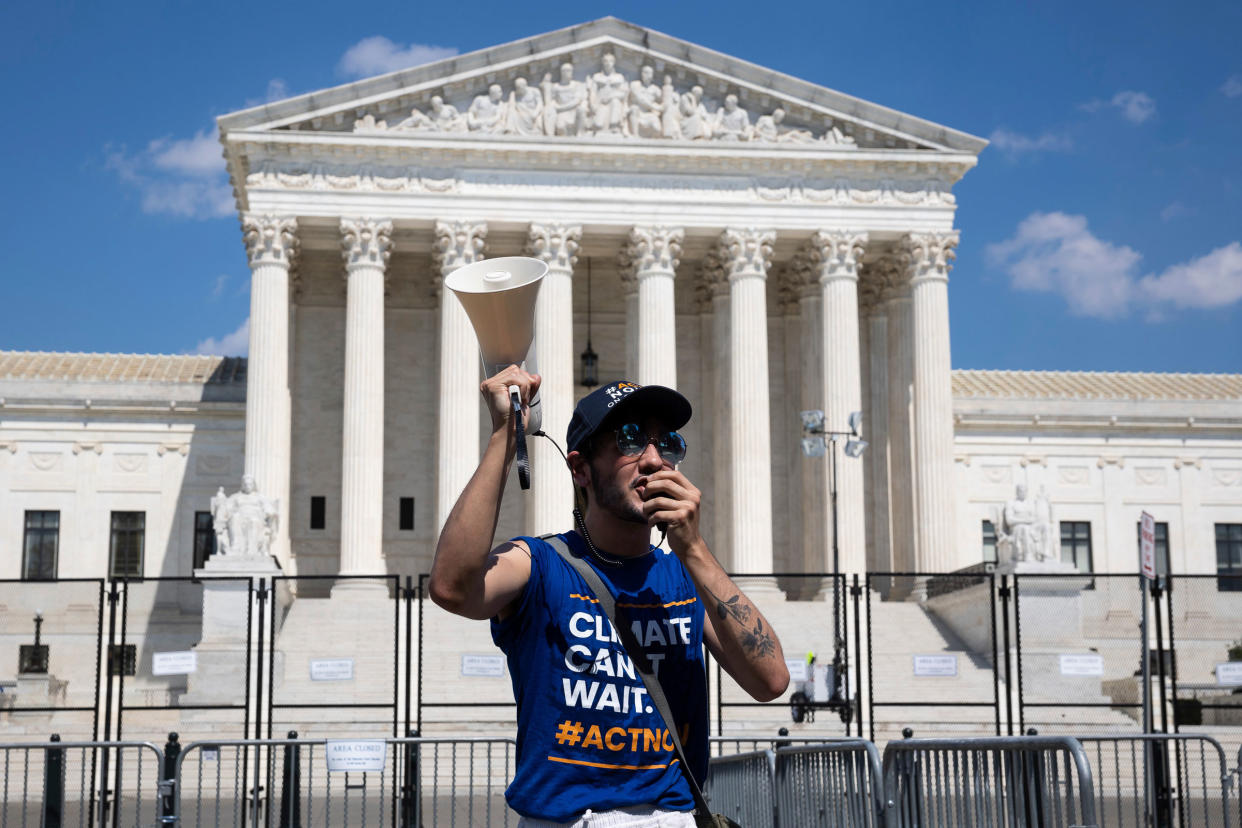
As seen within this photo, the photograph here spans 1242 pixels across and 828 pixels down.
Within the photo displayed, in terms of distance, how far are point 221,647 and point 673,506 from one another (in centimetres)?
3211

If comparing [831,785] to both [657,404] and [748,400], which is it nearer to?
[657,404]

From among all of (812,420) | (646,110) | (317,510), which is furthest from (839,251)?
(317,510)

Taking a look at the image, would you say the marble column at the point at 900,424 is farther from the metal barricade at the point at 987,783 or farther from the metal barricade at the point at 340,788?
the metal barricade at the point at 987,783

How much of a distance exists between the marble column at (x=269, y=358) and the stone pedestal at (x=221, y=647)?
642cm

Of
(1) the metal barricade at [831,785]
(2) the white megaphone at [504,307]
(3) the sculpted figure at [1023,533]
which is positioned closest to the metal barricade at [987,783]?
(1) the metal barricade at [831,785]

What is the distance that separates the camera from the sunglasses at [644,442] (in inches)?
206

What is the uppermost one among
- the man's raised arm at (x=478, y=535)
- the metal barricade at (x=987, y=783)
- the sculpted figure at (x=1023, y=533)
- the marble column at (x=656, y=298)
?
the marble column at (x=656, y=298)

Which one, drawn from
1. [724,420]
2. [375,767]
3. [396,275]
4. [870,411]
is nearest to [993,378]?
[870,411]

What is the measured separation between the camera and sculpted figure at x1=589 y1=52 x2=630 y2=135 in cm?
4803

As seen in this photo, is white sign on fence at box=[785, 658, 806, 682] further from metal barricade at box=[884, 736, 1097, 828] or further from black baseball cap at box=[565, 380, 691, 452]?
black baseball cap at box=[565, 380, 691, 452]

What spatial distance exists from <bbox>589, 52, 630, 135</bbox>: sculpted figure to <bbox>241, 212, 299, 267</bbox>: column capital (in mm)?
9946

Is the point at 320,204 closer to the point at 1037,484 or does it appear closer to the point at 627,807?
the point at 1037,484

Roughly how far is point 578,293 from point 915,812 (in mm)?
46071

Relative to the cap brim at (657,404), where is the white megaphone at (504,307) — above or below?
above
